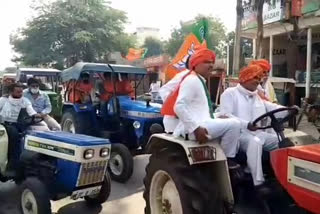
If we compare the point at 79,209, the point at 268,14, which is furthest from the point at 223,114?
the point at 268,14

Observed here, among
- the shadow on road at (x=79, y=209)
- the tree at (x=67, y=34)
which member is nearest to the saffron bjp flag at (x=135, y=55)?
the tree at (x=67, y=34)

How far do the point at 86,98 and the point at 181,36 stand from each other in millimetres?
49356

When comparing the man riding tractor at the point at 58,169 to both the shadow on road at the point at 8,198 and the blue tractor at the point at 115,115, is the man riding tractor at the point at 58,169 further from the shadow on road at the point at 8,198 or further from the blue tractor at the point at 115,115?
the blue tractor at the point at 115,115

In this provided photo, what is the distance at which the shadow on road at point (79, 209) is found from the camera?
509cm

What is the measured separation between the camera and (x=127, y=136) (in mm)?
7664

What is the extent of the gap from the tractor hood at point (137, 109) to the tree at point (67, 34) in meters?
26.9

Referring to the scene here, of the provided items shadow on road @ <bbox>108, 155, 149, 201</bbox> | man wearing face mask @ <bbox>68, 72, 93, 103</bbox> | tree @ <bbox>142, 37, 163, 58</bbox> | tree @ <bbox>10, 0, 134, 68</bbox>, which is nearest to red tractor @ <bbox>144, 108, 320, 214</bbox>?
shadow on road @ <bbox>108, 155, 149, 201</bbox>

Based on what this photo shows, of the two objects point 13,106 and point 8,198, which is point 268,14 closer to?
point 13,106

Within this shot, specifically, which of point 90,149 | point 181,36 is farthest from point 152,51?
point 90,149

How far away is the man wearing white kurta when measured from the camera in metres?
3.52

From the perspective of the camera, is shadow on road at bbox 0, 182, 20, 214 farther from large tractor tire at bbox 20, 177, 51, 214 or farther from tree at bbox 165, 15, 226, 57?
tree at bbox 165, 15, 226, 57

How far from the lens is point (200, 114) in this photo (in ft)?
12.2

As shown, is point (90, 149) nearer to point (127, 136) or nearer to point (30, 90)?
point (30, 90)

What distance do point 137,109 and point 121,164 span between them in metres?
1.16
